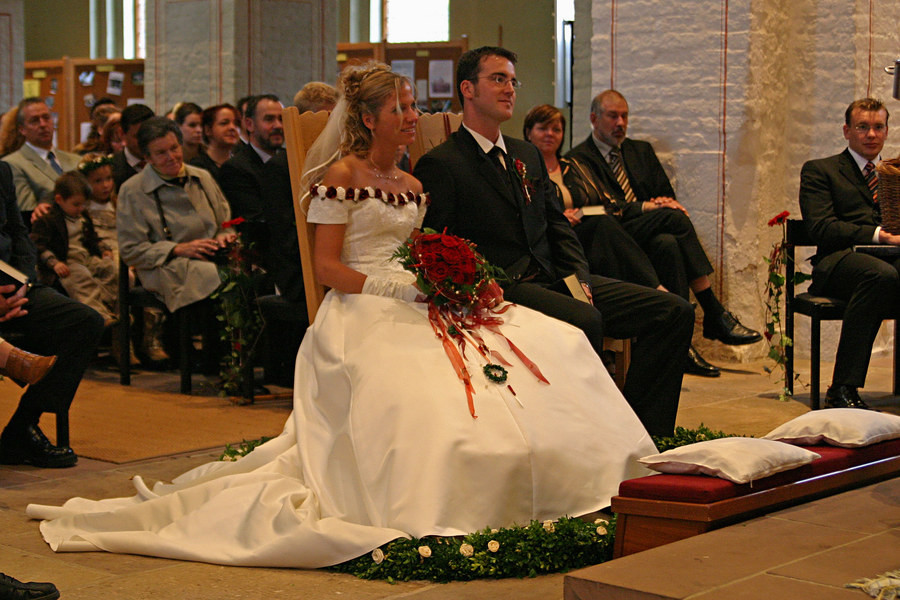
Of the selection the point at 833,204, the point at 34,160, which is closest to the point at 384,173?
the point at 833,204

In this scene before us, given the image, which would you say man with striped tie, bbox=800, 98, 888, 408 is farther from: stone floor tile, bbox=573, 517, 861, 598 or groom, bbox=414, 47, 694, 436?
stone floor tile, bbox=573, 517, 861, 598

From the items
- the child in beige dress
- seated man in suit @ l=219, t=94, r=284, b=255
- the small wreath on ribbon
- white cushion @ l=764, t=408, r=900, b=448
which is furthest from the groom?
the child in beige dress

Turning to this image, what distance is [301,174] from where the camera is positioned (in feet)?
13.6

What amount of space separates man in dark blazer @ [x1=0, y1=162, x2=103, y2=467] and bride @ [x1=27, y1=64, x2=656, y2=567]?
84 cm

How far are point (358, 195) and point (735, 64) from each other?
3.83 m

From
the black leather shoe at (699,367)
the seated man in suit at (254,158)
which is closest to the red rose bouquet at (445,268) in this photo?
the seated man in suit at (254,158)

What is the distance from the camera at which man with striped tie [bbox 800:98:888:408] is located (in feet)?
17.7

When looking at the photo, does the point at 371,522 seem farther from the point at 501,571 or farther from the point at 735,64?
the point at 735,64

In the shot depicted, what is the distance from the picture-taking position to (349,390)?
3553mm

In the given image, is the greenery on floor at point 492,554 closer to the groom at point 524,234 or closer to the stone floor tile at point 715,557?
the stone floor tile at point 715,557

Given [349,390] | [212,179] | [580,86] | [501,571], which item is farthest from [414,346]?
[580,86]

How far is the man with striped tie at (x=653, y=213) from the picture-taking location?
6664 mm

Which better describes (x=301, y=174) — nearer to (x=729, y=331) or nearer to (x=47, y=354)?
(x=47, y=354)

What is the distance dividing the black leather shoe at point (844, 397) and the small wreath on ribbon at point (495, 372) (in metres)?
2.46
